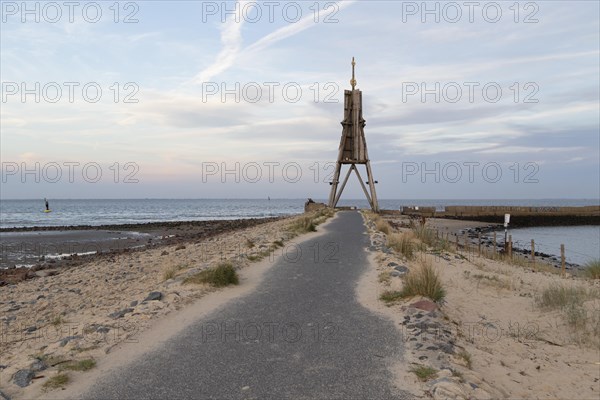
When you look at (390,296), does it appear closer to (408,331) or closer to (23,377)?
(408,331)

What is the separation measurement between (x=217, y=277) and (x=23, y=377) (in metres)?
5.38

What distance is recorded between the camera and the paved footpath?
482cm

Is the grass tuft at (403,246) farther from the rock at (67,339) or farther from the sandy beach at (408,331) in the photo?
the rock at (67,339)

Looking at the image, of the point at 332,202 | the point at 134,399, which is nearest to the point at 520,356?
the point at 134,399

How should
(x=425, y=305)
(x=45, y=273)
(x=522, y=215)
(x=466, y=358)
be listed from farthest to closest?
(x=522, y=215) < (x=45, y=273) < (x=425, y=305) < (x=466, y=358)

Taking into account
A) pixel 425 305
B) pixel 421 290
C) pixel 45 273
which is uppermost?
pixel 421 290

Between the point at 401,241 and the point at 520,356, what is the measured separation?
34.8ft

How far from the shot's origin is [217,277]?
10.3m

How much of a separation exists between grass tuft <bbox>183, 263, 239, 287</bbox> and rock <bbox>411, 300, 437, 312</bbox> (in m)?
4.19

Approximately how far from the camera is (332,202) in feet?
162

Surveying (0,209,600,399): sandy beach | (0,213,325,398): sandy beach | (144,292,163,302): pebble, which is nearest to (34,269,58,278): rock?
(0,213,325,398): sandy beach

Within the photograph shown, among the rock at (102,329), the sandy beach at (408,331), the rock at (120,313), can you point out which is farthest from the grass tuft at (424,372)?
the rock at (120,313)

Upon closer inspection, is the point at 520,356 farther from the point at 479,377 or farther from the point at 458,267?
the point at 458,267

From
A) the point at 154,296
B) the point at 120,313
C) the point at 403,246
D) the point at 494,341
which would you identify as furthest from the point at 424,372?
the point at 403,246
